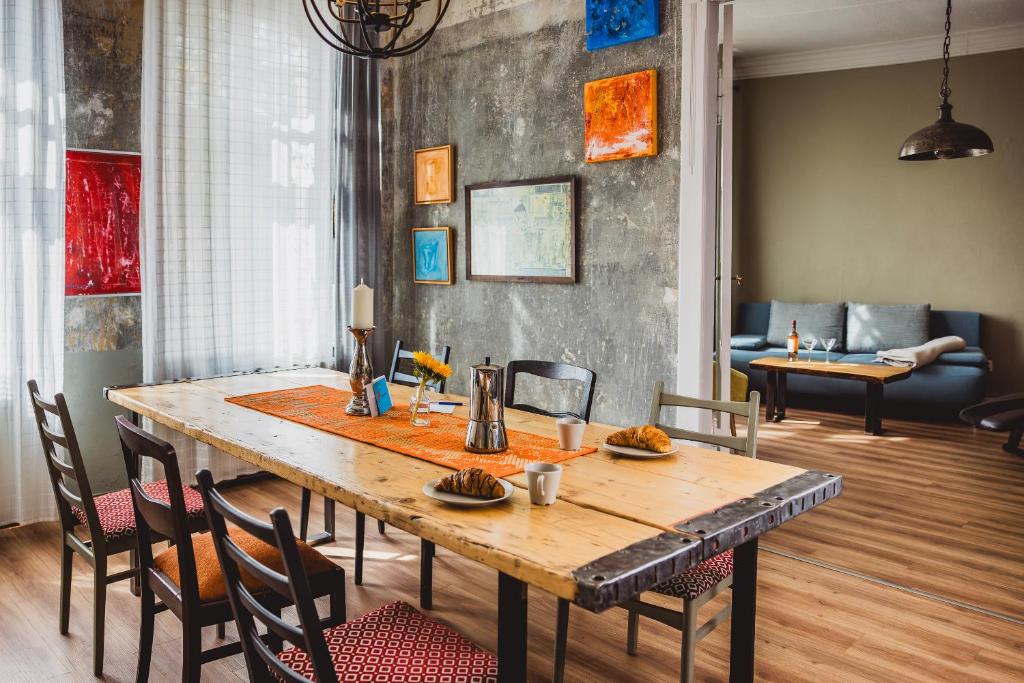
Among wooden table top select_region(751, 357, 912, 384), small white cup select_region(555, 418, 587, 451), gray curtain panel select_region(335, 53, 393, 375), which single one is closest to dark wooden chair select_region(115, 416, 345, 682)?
small white cup select_region(555, 418, 587, 451)

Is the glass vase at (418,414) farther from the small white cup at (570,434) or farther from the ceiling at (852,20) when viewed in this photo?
the ceiling at (852,20)

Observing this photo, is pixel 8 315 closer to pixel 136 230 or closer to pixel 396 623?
pixel 136 230

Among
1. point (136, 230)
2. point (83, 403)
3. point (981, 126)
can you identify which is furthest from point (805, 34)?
point (83, 403)

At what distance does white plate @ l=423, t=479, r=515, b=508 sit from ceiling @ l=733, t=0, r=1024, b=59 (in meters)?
4.83

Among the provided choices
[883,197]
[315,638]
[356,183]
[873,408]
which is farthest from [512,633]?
[883,197]

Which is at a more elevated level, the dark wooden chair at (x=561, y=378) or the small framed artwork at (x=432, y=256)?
the small framed artwork at (x=432, y=256)

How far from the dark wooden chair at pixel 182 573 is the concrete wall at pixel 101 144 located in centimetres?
188

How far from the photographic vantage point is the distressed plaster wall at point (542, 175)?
11.9 ft

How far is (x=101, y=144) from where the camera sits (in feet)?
12.2

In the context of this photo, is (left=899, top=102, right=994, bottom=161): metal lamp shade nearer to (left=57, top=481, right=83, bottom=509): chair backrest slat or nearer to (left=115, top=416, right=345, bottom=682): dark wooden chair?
(left=115, top=416, right=345, bottom=682): dark wooden chair

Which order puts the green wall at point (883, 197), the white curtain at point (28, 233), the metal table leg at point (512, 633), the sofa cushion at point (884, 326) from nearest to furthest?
the metal table leg at point (512, 633) → the white curtain at point (28, 233) → the green wall at point (883, 197) → the sofa cushion at point (884, 326)

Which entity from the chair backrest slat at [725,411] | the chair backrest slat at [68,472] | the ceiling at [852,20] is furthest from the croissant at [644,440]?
the ceiling at [852,20]

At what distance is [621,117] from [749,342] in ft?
13.3

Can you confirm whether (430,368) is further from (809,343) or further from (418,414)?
(809,343)
